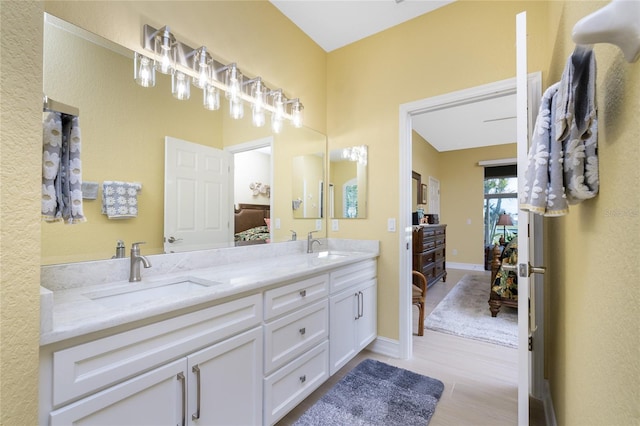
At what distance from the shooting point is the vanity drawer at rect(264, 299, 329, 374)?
1.46 meters

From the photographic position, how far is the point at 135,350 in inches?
37.7

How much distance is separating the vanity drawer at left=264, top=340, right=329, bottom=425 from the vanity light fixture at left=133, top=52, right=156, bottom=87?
169cm

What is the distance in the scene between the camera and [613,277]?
0.65m

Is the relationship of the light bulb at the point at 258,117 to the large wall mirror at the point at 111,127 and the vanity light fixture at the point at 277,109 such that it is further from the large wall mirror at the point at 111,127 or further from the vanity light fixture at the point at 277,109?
the large wall mirror at the point at 111,127

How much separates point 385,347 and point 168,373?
75.9 inches

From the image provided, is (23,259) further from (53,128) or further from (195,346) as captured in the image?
(195,346)

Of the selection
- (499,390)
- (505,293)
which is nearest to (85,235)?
(499,390)

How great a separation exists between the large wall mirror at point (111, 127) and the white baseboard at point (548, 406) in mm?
2379

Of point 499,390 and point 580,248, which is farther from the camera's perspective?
point 499,390

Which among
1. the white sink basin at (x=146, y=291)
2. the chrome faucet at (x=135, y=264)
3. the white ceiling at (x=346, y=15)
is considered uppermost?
the white ceiling at (x=346, y=15)

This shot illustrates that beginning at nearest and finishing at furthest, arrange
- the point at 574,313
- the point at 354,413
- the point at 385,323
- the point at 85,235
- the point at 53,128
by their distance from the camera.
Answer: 1. the point at 53,128
2. the point at 574,313
3. the point at 85,235
4. the point at 354,413
5. the point at 385,323

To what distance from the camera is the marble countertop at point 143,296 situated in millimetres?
812

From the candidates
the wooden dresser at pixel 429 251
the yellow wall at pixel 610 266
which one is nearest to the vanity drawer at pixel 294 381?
the yellow wall at pixel 610 266

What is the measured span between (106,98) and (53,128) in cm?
56
